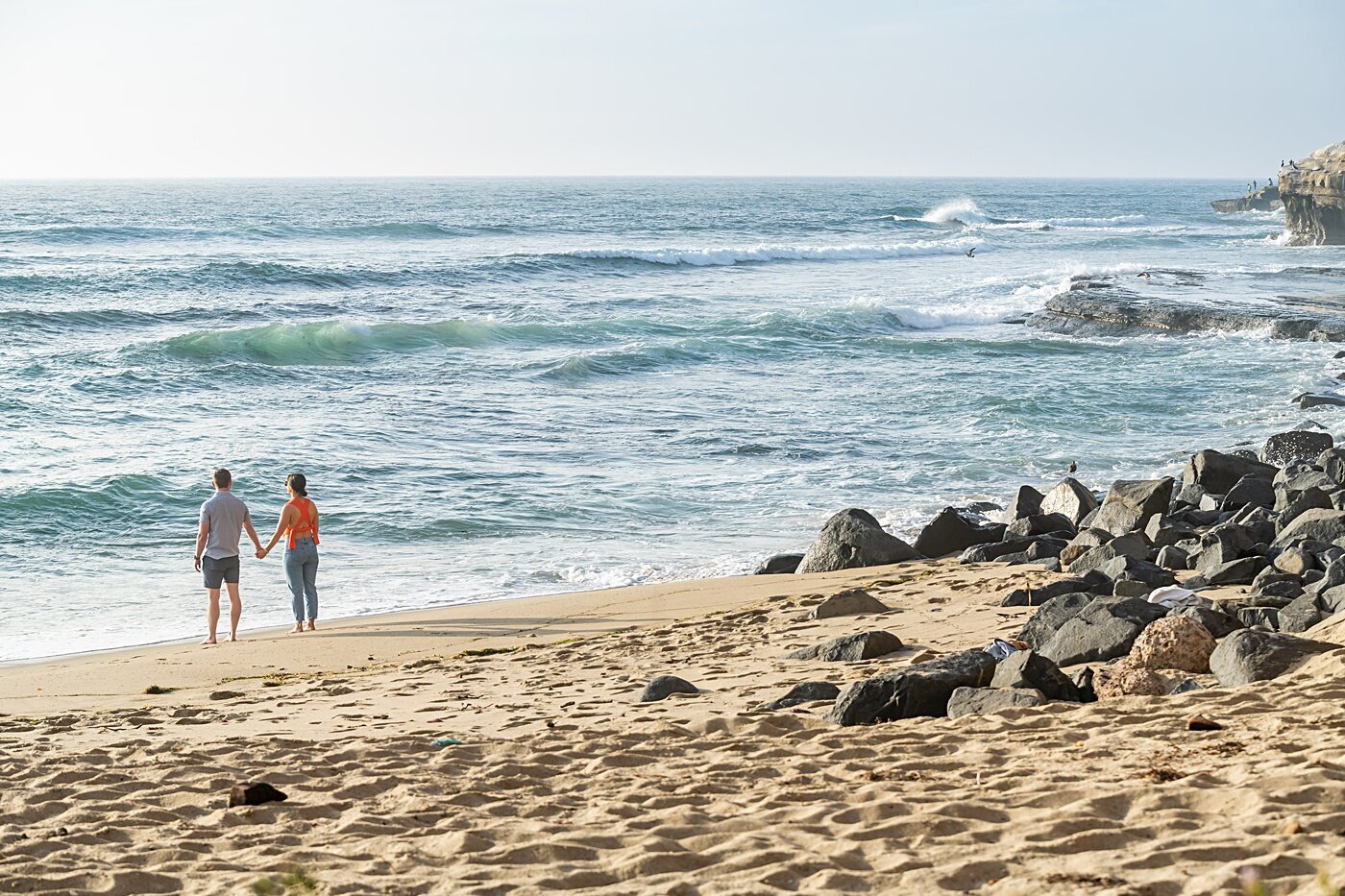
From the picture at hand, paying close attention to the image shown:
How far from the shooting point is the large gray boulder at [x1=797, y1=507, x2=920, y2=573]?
11305mm

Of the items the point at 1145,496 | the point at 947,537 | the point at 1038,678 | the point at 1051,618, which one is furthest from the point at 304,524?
the point at 1145,496

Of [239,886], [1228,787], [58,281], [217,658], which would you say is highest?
[58,281]

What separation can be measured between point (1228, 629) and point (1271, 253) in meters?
49.6

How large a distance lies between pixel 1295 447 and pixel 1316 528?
234 inches

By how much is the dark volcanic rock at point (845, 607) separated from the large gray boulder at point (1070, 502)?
389 cm

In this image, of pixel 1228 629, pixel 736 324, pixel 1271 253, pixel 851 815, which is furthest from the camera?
pixel 1271 253

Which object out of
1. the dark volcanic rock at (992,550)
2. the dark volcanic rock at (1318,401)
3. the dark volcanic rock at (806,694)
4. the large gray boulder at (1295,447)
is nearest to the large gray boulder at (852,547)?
the dark volcanic rock at (992,550)

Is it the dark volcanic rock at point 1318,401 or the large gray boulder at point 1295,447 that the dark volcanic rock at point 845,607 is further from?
the dark volcanic rock at point 1318,401

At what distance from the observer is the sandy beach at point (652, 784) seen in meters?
4.04

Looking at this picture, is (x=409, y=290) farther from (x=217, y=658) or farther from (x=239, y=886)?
(x=239, y=886)

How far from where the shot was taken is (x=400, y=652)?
29.7 ft

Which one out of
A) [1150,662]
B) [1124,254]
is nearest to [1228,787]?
[1150,662]

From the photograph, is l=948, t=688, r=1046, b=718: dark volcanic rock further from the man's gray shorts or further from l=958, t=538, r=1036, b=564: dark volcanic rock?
the man's gray shorts

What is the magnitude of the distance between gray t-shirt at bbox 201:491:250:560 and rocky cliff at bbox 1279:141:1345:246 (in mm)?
56065
